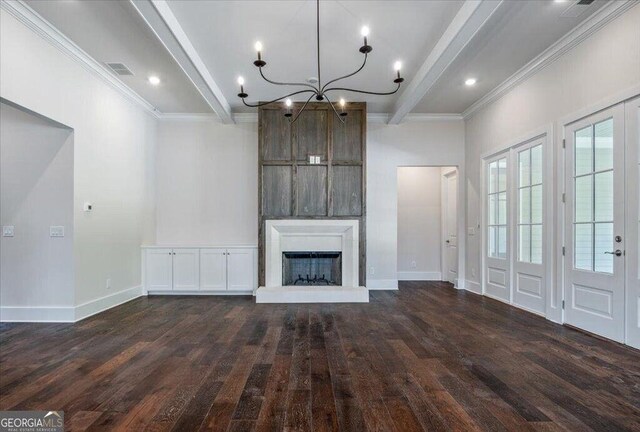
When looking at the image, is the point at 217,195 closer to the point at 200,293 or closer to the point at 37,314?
the point at 200,293

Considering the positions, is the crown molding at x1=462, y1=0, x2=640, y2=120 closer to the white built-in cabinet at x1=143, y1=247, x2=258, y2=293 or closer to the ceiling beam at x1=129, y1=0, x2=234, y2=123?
the ceiling beam at x1=129, y1=0, x2=234, y2=123

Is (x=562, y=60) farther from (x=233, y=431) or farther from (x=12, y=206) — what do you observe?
(x=12, y=206)

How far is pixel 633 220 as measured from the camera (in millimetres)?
3096

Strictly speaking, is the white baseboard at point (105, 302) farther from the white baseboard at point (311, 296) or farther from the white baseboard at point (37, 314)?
the white baseboard at point (311, 296)

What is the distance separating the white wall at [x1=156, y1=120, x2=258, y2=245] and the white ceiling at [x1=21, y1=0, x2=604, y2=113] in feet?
4.08

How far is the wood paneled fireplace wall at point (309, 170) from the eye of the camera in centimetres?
559

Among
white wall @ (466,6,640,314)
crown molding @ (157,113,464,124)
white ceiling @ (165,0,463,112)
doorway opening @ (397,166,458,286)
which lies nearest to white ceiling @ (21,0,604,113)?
white ceiling @ (165,0,463,112)

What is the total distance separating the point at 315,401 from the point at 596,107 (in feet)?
13.1

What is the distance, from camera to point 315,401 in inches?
85.4

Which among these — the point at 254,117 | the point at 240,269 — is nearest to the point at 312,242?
the point at 240,269

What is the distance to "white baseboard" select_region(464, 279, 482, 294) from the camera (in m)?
5.76

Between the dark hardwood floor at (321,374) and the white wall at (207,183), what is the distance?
7.01ft

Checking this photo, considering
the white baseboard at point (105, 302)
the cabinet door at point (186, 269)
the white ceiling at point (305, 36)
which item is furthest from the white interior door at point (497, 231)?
the white baseboard at point (105, 302)


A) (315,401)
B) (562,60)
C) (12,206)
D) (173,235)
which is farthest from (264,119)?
(315,401)
